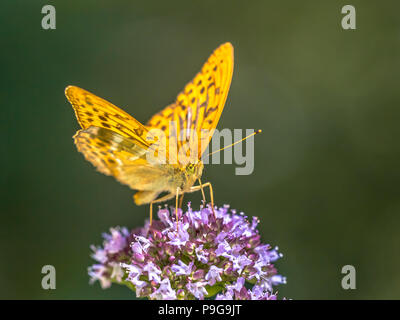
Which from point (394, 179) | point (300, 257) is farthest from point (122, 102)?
point (394, 179)

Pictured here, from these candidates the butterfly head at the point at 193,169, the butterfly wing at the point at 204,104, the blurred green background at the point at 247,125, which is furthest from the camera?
the blurred green background at the point at 247,125

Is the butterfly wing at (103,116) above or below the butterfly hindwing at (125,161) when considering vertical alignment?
above

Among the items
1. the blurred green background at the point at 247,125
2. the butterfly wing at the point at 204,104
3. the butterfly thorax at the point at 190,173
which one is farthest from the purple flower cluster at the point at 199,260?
the blurred green background at the point at 247,125

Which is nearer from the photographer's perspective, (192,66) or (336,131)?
(336,131)

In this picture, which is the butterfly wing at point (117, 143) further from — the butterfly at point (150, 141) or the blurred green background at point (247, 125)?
the blurred green background at point (247, 125)

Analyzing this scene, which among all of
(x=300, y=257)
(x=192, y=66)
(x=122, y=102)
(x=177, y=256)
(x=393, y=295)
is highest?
(x=192, y=66)

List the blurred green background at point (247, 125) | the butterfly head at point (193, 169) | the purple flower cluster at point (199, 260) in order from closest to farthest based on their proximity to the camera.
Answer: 1. the purple flower cluster at point (199, 260)
2. the butterfly head at point (193, 169)
3. the blurred green background at point (247, 125)

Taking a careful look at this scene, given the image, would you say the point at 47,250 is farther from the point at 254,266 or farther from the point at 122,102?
the point at 254,266

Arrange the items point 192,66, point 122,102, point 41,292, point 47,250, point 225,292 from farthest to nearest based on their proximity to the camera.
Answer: point 192,66, point 122,102, point 47,250, point 41,292, point 225,292
